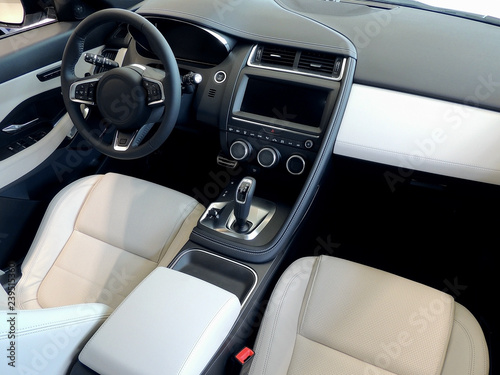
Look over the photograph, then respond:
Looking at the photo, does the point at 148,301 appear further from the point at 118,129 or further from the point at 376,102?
the point at 376,102

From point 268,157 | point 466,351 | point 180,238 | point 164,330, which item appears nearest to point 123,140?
point 180,238

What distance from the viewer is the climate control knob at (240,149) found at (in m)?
1.33

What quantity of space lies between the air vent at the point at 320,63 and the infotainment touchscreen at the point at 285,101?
0.06m

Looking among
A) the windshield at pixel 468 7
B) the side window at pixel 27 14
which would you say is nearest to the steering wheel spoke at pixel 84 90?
the side window at pixel 27 14

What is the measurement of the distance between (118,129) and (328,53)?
0.65 m

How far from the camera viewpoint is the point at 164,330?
800 millimetres

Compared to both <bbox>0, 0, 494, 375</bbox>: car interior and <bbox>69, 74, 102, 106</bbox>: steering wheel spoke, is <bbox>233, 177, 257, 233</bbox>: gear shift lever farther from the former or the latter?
<bbox>69, 74, 102, 106</bbox>: steering wheel spoke

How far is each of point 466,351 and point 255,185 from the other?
72cm

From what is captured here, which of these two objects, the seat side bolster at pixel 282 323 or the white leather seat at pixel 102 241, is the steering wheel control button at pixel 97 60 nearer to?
the white leather seat at pixel 102 241

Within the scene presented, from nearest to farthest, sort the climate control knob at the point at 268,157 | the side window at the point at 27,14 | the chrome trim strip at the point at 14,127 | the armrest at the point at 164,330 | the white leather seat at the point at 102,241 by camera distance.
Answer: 1. the armrest at the point at 164,330
2. the white leather seat at the point at 102,241
3. the climate control knob at the point at 268,157
4. the chrome trim strip at the point at 14,127
5. the side window at the point at 27,14

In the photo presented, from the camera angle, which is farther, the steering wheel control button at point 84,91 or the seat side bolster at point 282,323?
the steering wheel control button at point 84,91

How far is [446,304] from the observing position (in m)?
1.03

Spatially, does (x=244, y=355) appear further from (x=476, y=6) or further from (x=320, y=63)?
(x=476, y=6)

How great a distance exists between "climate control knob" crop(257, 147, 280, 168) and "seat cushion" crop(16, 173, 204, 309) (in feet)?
0.86
